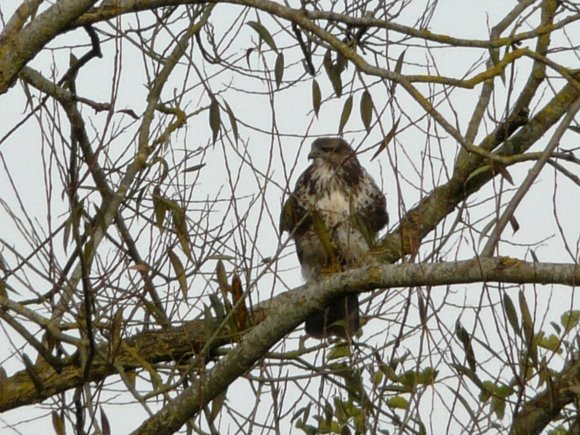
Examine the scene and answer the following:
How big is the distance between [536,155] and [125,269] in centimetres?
147

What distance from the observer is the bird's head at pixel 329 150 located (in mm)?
6270

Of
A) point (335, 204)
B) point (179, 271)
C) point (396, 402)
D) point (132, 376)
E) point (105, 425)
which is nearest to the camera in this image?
point (105, 425)

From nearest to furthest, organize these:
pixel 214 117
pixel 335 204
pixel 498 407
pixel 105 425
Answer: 1. pixel 105 425
2. pixel 498 407
3. pixel 214 117
4. pixel 335 204

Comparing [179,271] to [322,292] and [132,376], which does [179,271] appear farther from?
[322,292]

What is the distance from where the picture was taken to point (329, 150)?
21.2 ft

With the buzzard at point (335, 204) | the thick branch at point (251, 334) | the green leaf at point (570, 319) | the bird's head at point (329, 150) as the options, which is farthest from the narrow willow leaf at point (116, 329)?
the bird's head at point (329, 150)

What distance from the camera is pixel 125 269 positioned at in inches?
161

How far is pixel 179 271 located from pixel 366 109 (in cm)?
83

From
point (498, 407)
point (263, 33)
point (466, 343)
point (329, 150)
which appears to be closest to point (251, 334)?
point (466, 343)

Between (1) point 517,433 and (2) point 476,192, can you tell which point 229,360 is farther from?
(2) point 476,192

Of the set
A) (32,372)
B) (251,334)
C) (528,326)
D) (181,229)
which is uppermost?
(181,229)

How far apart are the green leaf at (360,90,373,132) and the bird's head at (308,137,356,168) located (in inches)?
75.4

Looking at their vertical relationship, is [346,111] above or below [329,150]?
below

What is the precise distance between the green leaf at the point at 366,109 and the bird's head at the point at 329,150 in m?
1.92
